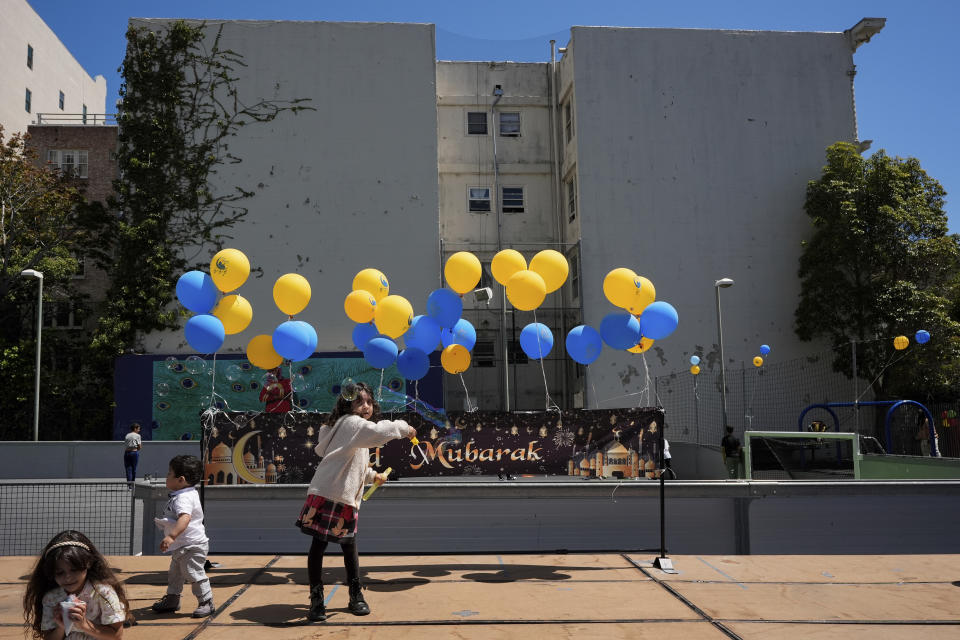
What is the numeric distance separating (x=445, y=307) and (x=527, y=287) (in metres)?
1.72

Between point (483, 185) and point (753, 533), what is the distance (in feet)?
75.0

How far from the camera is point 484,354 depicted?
29.4 metres

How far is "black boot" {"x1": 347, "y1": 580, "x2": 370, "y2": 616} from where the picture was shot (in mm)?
5938

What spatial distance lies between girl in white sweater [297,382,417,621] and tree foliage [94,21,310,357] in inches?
897

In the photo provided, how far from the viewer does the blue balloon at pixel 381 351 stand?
42.2ft

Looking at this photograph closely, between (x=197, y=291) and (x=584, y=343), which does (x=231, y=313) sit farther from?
(x=584, y=343)

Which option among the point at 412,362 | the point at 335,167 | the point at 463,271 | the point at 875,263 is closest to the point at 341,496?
the point at 463,271

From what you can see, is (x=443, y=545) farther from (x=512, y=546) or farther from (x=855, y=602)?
(x=855, y=602)

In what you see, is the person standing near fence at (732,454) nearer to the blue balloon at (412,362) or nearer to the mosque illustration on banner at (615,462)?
the blue balloon at (412,362)

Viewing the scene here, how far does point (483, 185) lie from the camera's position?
30266mm

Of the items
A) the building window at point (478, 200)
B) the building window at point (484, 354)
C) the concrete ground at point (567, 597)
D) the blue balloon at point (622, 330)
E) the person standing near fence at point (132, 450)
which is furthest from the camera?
the building window at point (478, 200)

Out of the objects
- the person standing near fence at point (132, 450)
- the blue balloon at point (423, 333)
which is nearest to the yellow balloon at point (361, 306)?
the blue balloon at point (423, 333)

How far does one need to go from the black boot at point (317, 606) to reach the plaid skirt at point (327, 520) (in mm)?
366

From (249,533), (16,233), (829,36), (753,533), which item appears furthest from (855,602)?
(16,233)
